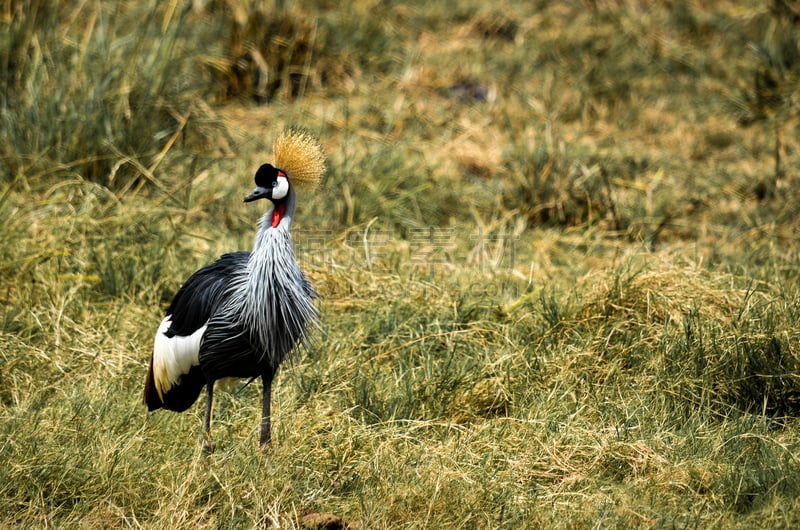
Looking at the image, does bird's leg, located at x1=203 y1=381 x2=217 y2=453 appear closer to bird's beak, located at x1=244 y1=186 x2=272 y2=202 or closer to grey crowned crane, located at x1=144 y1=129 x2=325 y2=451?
grey crowned crane, located at x1=144 y1=129 x2=325 y2=451

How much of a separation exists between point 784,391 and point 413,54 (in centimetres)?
471

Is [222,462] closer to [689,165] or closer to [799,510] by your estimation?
[799,510]

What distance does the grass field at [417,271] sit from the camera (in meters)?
3.01

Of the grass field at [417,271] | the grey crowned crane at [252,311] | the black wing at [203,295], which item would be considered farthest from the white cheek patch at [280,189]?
the grass field at [417,271]

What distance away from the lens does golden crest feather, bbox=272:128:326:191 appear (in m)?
3.11

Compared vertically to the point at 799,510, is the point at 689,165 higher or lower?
lower

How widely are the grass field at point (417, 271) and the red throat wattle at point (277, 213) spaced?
2.41 ft

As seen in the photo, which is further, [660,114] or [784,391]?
[660,114]

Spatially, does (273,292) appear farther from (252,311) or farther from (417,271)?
(417,271)

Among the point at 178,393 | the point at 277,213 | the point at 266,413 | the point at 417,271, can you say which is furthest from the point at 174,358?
the point at 417,271

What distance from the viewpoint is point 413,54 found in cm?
758

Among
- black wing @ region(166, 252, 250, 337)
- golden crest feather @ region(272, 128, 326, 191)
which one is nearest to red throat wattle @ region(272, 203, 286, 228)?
golden crest feather @ region(272, 128, 326, 191)

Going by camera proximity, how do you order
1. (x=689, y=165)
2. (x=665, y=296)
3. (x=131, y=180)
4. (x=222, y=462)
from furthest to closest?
(x=689, y=165), (x=131, y=180), (x=665, y=296), (x=222, y=462)

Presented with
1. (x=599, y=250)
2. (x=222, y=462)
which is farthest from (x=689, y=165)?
(x=222, y=462)
